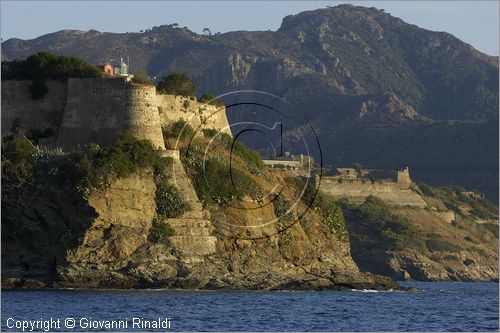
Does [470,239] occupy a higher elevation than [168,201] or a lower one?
lower

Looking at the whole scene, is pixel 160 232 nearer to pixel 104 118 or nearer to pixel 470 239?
pixel 104 118

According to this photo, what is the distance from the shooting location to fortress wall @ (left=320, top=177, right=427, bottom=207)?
14088 cm

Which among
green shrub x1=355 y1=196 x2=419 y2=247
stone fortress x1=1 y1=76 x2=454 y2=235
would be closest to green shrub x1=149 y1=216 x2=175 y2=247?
stone fortress x1=1 y1=76 x2=454 y2=235

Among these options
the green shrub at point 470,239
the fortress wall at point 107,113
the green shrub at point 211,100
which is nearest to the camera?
the fortress wall at point 107,113

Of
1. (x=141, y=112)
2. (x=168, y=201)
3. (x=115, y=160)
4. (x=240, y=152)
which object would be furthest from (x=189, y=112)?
(x=115, y=160)

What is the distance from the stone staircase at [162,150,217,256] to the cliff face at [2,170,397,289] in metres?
Result: 0.16

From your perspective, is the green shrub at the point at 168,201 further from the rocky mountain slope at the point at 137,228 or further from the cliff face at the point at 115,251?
the cliff face at the point at 115,251

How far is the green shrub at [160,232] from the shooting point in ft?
263

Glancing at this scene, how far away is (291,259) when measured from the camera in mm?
87062

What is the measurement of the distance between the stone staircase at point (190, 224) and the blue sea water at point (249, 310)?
2.94 meters

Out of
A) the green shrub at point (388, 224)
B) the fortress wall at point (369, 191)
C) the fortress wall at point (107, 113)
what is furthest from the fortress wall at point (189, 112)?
the fortress wall at point (369, 191)

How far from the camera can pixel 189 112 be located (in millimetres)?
92062

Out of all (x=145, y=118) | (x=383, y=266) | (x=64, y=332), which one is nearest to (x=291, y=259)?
(x=145, y=118)

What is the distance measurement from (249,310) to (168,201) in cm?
1404
